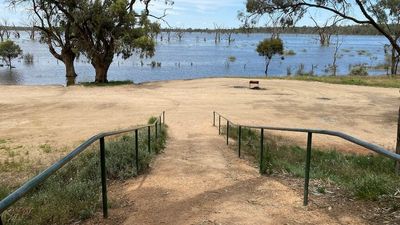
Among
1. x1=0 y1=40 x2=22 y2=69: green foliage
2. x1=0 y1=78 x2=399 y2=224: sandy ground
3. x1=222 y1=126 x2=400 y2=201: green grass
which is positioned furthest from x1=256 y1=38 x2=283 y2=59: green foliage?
x1=222 y1=126 x2=400 y2=201: green grass

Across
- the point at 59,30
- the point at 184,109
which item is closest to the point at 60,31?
the point at 59,30

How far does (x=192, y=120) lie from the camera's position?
2111cm

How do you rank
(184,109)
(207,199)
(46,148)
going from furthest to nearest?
1. (184,109)
2. (46,148)
3. (207,199)

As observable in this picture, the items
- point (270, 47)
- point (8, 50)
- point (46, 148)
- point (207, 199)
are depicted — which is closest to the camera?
point (207, 199)

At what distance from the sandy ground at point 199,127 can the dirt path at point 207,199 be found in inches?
0.5

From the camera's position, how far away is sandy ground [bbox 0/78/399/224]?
538 cm

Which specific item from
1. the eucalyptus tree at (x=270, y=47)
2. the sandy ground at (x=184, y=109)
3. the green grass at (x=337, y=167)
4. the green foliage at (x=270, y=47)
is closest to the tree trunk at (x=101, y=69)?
the sandy ground at (x=184, y=109)

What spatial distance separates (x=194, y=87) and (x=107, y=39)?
26.7 ft

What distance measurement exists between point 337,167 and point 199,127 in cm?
930

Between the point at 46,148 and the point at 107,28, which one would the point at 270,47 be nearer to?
A: the point at 107,28

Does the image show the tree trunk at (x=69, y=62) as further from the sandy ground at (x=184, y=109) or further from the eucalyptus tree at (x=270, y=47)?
the eucalyptus tree at (x=270, y=47)

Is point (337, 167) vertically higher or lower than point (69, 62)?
lower

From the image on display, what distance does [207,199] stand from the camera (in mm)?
5941

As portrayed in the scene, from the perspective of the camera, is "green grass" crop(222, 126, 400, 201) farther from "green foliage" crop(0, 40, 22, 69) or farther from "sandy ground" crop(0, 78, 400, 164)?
"green foliage" crop(0, 40, 22, 69)
